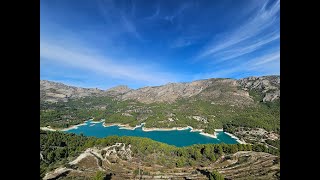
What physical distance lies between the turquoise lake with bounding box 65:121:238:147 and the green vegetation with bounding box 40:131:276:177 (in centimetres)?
815

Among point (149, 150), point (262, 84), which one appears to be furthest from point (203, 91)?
point (149, 150)

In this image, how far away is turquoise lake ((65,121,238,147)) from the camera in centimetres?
2671

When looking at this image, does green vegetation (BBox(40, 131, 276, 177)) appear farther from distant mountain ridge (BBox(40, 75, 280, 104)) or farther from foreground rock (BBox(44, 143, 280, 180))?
distant mountain ridge (BBox(40, 75, 280, 104))

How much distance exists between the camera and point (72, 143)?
1803cm

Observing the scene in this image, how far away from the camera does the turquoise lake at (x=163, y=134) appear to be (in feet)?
87.6

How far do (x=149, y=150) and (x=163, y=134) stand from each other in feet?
45.9

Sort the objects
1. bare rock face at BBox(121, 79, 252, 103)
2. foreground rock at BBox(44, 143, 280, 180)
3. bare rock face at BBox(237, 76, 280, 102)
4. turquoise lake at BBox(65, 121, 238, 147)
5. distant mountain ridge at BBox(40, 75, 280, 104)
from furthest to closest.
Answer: bare rock face at BBox(121, 79, 252, 103)
distant mountain ridge at BBox(40, 75, 280, 104)
bare rock face at BBox(237, 76, 280, 102)
turquoise lake at BBox(65, 121, 238, 147)
foreground rock at BBox(44, 143, 280, 180)

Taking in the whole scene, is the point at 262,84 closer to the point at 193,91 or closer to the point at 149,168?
the point at 193,91

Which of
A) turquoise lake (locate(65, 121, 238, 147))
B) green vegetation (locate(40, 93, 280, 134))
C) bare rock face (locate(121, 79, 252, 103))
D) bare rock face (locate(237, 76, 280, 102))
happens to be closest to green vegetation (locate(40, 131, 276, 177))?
turquoise lake (locate(65, 121, 238, 147))

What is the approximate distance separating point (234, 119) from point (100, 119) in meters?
24.1

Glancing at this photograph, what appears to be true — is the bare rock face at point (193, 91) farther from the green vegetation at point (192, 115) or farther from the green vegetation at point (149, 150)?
Result: the green vegetation at point (149, 150)

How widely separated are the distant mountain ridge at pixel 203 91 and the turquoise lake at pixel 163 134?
1213cm

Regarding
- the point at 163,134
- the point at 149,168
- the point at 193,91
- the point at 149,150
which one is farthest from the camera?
the point at 193,91

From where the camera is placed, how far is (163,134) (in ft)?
104
